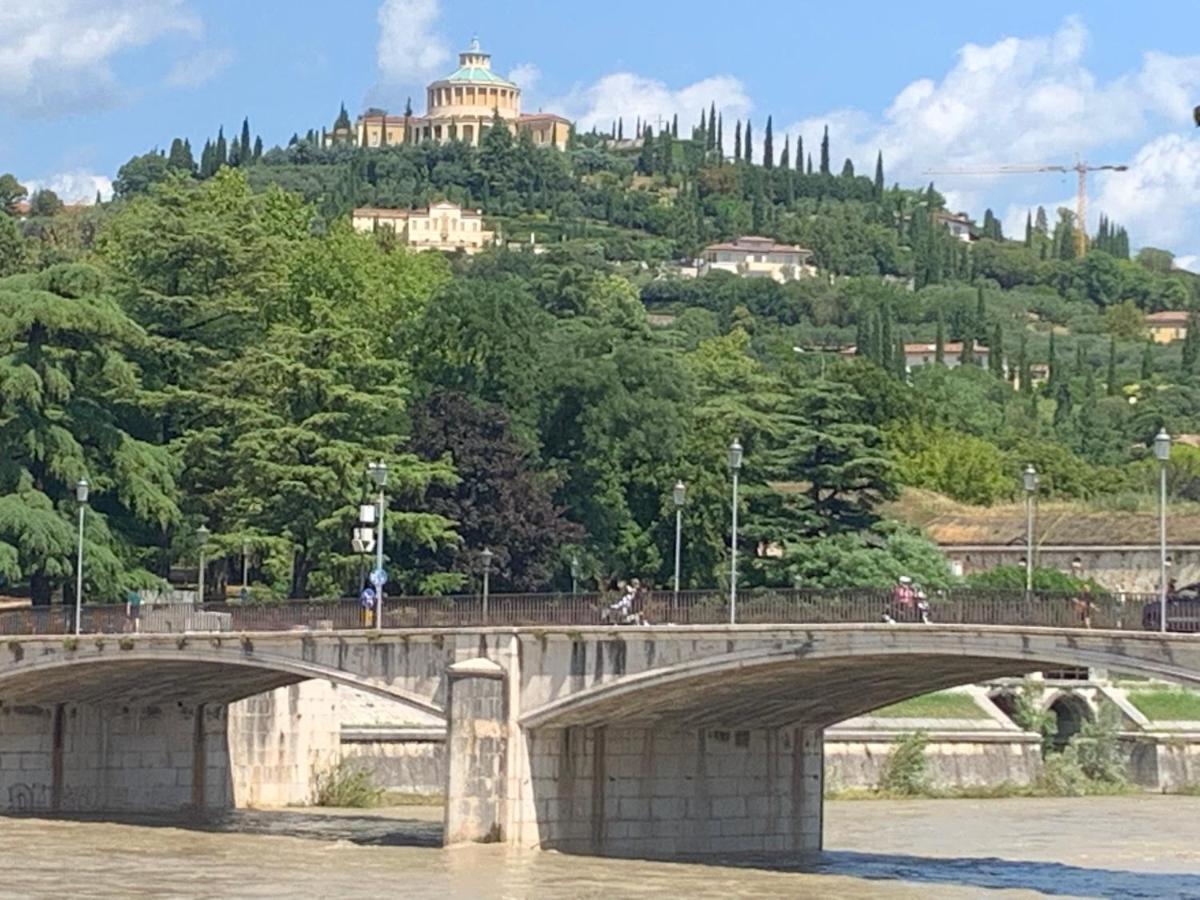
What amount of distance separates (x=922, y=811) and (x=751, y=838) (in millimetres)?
14917

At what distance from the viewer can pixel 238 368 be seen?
3103 inches

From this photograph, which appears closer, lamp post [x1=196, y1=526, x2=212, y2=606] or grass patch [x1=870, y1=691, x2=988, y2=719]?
lamp post [x1=196, y1=526, x2=212, y2=606]

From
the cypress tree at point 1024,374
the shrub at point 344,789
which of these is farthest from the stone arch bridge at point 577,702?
the cypress tree at point 1024,374

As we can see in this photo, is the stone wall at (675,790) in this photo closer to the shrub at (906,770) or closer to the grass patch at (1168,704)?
the shrub at (906,770)

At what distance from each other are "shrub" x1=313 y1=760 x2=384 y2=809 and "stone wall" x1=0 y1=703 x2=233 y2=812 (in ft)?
8.44

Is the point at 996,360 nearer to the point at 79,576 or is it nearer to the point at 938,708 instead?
the point at 938,708

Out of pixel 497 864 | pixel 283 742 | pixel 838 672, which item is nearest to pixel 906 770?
pixel 283 742

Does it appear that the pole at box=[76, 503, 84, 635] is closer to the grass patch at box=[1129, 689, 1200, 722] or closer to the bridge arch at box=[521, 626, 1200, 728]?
the bridge arch at box=[521, 626, 1200, 728]

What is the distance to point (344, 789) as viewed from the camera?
68062mm

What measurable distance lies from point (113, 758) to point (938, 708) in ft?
85.4

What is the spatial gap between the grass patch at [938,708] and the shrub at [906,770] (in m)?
1.40

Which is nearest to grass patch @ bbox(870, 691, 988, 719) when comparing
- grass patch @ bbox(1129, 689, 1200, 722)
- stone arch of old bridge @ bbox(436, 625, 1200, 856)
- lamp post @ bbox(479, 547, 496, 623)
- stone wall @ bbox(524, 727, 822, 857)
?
grass patch @ bbox(1129, 689, 1200, 722)

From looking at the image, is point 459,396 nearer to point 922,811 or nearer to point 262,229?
point 262,229

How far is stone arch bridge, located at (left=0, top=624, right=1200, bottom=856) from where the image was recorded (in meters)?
50.8
